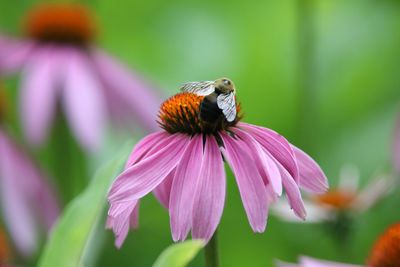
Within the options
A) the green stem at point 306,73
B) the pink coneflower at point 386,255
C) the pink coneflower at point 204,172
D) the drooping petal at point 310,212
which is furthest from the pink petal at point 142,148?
the green stem at point 306,73

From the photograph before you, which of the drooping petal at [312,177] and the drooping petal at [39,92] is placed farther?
the drooping petal at [39,92]

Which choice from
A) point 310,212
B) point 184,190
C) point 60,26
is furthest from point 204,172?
point 60,26

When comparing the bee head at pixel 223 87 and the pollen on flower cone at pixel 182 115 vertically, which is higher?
the bee head at pixel 223 87

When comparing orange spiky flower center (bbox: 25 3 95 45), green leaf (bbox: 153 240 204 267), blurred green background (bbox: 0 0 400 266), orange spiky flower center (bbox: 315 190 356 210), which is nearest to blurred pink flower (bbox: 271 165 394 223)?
orange spiky flower center (bbox: 315 190 356 210)

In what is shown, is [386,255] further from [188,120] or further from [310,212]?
[310,212]

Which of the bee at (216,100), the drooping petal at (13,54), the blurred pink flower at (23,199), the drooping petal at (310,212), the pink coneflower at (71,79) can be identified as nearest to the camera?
the bee at (216,100)

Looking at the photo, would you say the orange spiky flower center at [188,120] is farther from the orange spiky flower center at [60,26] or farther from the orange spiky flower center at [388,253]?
the orange spiky flower center at [60,26]
